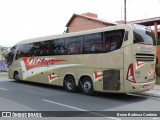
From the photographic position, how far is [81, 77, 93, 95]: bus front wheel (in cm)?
1322

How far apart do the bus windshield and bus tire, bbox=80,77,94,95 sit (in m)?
3.25

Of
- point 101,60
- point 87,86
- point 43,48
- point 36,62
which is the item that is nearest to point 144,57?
point 101,60

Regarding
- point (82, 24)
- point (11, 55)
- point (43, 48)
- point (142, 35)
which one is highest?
point (82, 24)

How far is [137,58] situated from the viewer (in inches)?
461

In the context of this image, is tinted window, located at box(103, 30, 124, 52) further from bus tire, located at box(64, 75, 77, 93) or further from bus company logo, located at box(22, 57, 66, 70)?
bus company logo, located at box(22, 57, 66, 70)

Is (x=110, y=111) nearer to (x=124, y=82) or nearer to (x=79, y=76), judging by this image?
(x=124, y=82)

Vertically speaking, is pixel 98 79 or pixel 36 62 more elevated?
pixel 36 62

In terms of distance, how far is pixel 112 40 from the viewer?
39.9ft

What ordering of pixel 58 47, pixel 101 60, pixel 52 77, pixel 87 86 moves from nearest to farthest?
pixel 101 60
pixel 87 86
pixel 58 47
pixel 52 77

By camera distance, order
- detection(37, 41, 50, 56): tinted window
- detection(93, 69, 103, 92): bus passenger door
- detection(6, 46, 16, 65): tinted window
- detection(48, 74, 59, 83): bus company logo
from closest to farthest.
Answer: detection(93, 69, 103, 92): bus passenger door → detection(48, 74, 59, 83): bus company logo → detection(37, 41, 50, 56): tinted window → detection(6, 46, 16, 65): tinted window

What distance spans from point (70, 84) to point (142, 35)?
4.93 m

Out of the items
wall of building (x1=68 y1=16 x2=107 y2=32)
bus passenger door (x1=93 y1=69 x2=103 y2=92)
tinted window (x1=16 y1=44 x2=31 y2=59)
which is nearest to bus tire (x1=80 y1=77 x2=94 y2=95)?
bus passenger door (x1=93 y1=69 x2=103 y2=92)

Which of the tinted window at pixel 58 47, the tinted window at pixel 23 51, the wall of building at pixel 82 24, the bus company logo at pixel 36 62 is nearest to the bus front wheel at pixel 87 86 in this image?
the tinted window at pixel 58 47

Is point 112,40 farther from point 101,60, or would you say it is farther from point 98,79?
point 98,79
